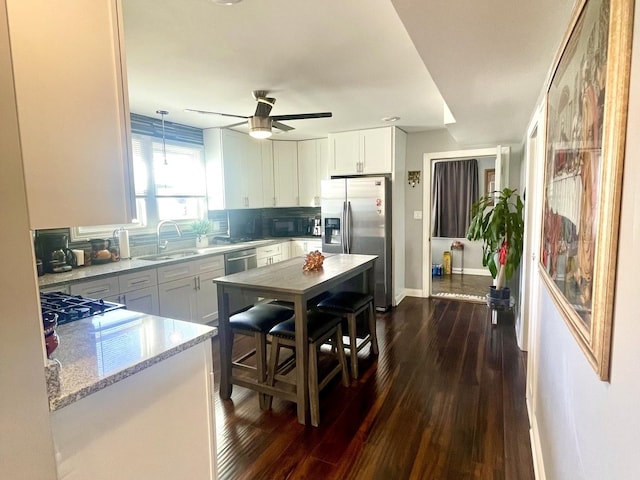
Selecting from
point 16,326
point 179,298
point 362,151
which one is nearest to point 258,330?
point 179,298

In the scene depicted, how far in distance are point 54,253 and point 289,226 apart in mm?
3300

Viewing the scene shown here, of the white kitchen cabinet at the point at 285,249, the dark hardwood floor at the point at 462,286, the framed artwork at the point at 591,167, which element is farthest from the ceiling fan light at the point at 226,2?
the dark hardwood floor at the point at 462,286

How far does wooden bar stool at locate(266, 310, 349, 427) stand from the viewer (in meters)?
2.33

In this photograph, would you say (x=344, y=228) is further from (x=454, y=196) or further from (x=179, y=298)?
(x=454, y=196)

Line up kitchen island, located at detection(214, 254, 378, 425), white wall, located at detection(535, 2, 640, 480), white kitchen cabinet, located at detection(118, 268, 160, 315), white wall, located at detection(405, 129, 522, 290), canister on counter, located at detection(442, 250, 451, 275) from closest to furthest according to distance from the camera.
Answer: white wall, located at detection(535, 2, 640, 480), kitchen island, located at detection(214, 254, 378, 425), white kitchen cabinet, located at detection(118, 268, 160, 315), white wall, located at detection(405, 129, 522, 290), canister on counter, located at detection(442, 250, 451, 275)

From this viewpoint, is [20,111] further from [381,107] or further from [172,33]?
[381,107]

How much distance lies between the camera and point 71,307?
1666mm

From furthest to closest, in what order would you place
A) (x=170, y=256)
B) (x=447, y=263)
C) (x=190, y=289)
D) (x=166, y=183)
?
(x=447, y=263), (x=166, y=183), (x=170, y=256), (x=190, y=289)

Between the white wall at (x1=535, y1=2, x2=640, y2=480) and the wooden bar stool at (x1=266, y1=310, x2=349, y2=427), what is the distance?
141cm

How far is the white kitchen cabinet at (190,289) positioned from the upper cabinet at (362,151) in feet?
6.89

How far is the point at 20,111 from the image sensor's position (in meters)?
0.87

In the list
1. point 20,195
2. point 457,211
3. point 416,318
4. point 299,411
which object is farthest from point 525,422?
point 457,211

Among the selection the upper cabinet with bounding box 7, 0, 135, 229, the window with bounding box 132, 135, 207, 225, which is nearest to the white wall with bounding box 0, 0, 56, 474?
the upper cabinet with bounding box 7, 0, 135, 229

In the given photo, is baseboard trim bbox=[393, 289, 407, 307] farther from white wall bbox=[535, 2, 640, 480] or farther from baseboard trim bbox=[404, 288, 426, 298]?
white wall bbox=[535, 2, 640, 480]
